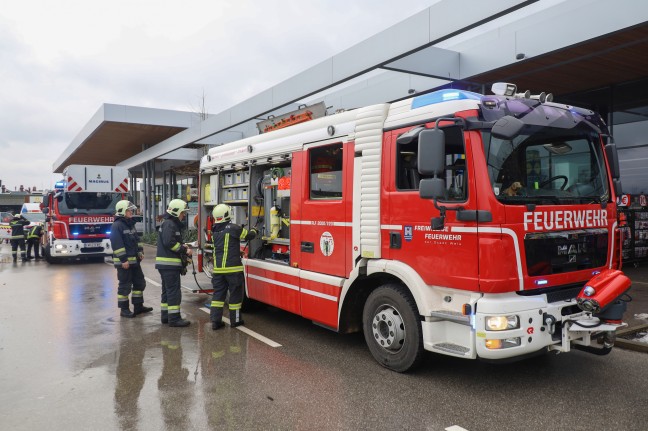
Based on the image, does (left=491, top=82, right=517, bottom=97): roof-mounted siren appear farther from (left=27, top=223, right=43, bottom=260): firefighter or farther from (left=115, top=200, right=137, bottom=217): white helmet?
(left=27, top=223, right=43, bottom=260): firefighter

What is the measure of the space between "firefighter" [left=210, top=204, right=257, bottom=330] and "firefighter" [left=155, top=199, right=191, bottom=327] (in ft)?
1.98

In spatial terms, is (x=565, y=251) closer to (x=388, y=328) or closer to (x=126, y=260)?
(x=388, y=328)

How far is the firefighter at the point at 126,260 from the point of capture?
294 inches

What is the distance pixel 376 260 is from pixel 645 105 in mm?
9960

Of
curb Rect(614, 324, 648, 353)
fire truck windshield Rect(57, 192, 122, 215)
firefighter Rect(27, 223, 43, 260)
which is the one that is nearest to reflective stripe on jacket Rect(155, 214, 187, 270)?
curb Rect(614, 324, 648, 353)

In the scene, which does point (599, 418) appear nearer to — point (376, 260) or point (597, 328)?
point (597, 328)

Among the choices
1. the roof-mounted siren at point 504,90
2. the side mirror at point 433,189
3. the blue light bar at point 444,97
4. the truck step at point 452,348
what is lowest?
the truck step at point 452,348

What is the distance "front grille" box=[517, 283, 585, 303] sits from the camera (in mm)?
4084

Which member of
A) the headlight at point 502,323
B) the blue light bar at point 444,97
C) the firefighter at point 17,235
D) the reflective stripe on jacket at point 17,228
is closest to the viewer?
the headlight at point 502,323

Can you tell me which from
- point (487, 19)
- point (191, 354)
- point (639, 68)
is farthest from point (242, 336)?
point (639, 68)

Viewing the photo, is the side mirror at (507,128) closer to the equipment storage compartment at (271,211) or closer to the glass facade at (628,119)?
the equipment storage compartment at (271,211)

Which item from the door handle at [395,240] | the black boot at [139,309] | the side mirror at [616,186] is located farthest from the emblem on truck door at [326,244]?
the black boot at [139,309]

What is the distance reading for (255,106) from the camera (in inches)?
500

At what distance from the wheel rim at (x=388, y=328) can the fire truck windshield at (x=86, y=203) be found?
12.7 m
